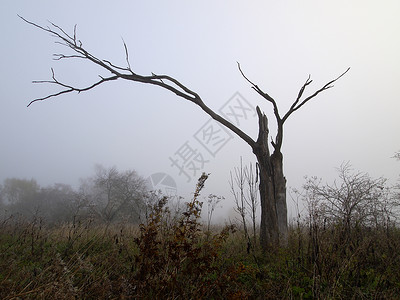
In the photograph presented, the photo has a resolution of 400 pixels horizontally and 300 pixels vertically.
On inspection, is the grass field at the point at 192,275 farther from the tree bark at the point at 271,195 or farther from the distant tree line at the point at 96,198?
the distant tree line at the point at 96,198

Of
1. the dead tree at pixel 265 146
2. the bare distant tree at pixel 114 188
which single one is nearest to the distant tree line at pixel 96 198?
the bare distant tree at pixel 114 188

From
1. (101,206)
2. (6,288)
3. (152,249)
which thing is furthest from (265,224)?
(101,206)

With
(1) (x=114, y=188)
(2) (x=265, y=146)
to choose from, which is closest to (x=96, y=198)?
(1) (x=114, y=188)

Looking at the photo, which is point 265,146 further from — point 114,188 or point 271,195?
point 114,188

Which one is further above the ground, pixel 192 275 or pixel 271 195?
pixel 271 195

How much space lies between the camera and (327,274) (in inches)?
133

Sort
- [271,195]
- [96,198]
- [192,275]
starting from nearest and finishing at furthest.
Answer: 1. [192,275]
2. [271,195]
3. [96,198]

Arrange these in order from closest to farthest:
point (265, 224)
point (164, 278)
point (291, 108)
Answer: point (164, 278), point (265, 224), point (291, 108)

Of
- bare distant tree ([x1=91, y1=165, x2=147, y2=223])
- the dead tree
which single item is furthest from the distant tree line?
the dead tree

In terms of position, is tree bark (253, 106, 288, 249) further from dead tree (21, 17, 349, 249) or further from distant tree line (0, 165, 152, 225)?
distant tree line (0, 165, 152, 225)

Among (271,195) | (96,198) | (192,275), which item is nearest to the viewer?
(192,275)

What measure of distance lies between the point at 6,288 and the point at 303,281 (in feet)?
13.1

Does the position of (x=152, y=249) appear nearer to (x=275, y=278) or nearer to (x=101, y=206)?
(x=275, y=278)

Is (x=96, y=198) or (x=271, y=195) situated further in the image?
(x=96, y=198)
